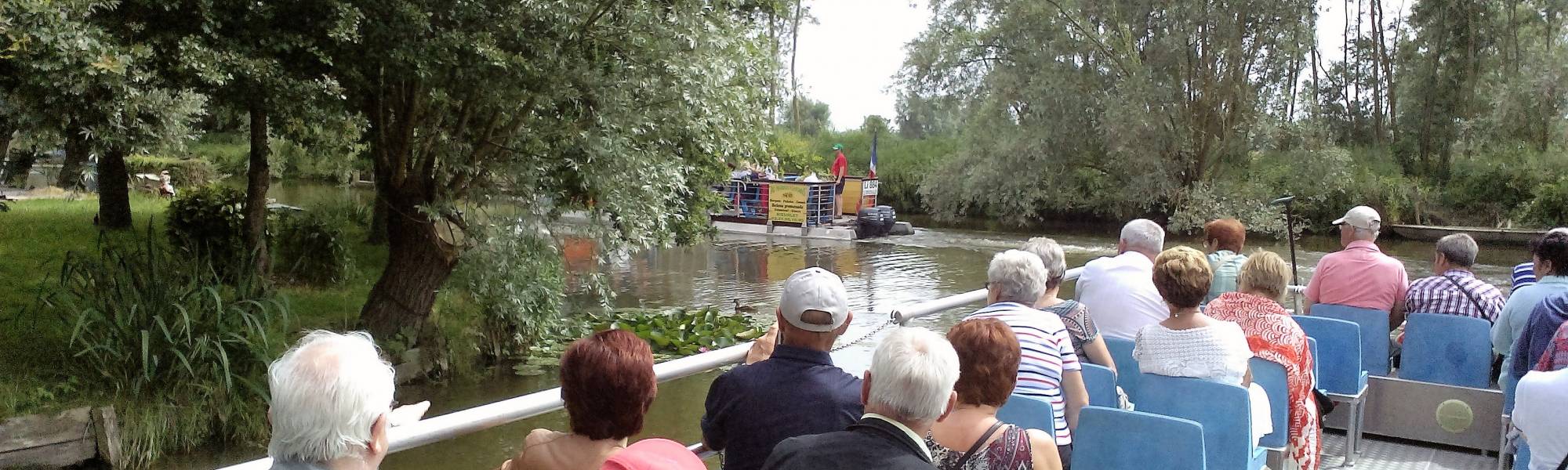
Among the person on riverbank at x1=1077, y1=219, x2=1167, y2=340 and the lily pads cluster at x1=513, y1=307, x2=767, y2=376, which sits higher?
the person on riverbank at x1=1077, y1=219, x2=1167, y2=340

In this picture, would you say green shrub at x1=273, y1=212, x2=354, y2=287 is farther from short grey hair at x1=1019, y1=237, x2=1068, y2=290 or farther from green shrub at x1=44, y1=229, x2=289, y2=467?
short grey hair at x1=1019, y1=237, x2=1068, y2=290

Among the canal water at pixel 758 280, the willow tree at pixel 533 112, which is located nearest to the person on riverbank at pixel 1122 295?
the canal water at pixel 758 280

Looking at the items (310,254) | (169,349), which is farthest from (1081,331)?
A: (310,254)

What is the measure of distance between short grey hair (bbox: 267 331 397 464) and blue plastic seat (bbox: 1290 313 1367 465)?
11.6 feet

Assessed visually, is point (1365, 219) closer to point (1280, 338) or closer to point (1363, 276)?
point (1363, 276)

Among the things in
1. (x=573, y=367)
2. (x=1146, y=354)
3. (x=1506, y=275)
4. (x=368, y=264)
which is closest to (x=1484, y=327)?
(x=1146, y=354)

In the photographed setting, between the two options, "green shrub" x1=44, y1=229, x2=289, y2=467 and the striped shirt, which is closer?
the striped shirt

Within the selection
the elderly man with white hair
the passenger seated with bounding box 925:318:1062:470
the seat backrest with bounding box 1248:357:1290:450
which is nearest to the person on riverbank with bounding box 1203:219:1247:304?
the seat backrest with bounding box 1248:357:1290:450

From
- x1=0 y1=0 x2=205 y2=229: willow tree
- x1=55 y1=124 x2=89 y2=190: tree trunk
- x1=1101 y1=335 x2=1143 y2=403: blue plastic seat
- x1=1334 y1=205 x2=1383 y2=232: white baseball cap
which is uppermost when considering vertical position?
x1=0 y1=0 x2=205 y2=229: willow tree

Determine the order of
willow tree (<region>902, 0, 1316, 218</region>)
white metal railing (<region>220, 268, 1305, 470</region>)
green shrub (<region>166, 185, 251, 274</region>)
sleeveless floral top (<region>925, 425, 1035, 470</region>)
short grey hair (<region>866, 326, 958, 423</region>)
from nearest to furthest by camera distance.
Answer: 1. white metal railing (<region>220, 268, 1305, 470</region>)
2. short grey hair (<region>866, 326, 958, 423</region>)
3. sleeveless floral top (<region>925, 425, 1035, 470</region>)
4. green shrub (<region>166, 185, 251, 274</region>)
5. willow tree (<region>902, 0, 1316, 218</region>)

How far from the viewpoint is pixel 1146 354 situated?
3248 mm

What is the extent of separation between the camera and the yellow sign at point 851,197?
23.7 meters

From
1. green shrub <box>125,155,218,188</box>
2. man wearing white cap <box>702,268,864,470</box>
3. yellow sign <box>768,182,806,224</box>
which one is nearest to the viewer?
man wearing white cap <box>702,268,864,470</box>

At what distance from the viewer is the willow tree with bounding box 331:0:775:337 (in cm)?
630
